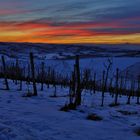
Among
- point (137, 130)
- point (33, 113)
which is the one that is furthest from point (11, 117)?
point (137, 130)

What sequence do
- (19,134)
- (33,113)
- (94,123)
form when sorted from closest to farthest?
1. (19,134)
2. (94,123)
3. (33,113)

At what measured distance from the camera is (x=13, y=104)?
1334 centimetres

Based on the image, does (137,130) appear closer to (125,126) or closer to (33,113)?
(125,126)

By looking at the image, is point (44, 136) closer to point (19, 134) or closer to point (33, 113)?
point (19, 134)

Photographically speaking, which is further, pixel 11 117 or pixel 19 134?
pixel 11 117

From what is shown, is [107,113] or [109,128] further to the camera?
[107,113]

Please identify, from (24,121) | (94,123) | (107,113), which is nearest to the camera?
(24,121)

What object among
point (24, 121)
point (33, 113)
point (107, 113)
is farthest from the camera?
point (107, 113)

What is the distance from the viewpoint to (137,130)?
9820 mm

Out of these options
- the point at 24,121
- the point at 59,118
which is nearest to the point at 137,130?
the point at 59,118

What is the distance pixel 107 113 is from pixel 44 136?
17.3 feet

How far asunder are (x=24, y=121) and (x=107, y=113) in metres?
4.40

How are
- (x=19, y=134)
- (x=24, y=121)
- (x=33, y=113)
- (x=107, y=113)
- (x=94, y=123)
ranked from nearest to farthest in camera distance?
(x=19, y=134), (x=24, y=121), (x=94, y=123), (x=33, y=113), (x=107, y=113)

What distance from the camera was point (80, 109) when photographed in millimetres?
13539
